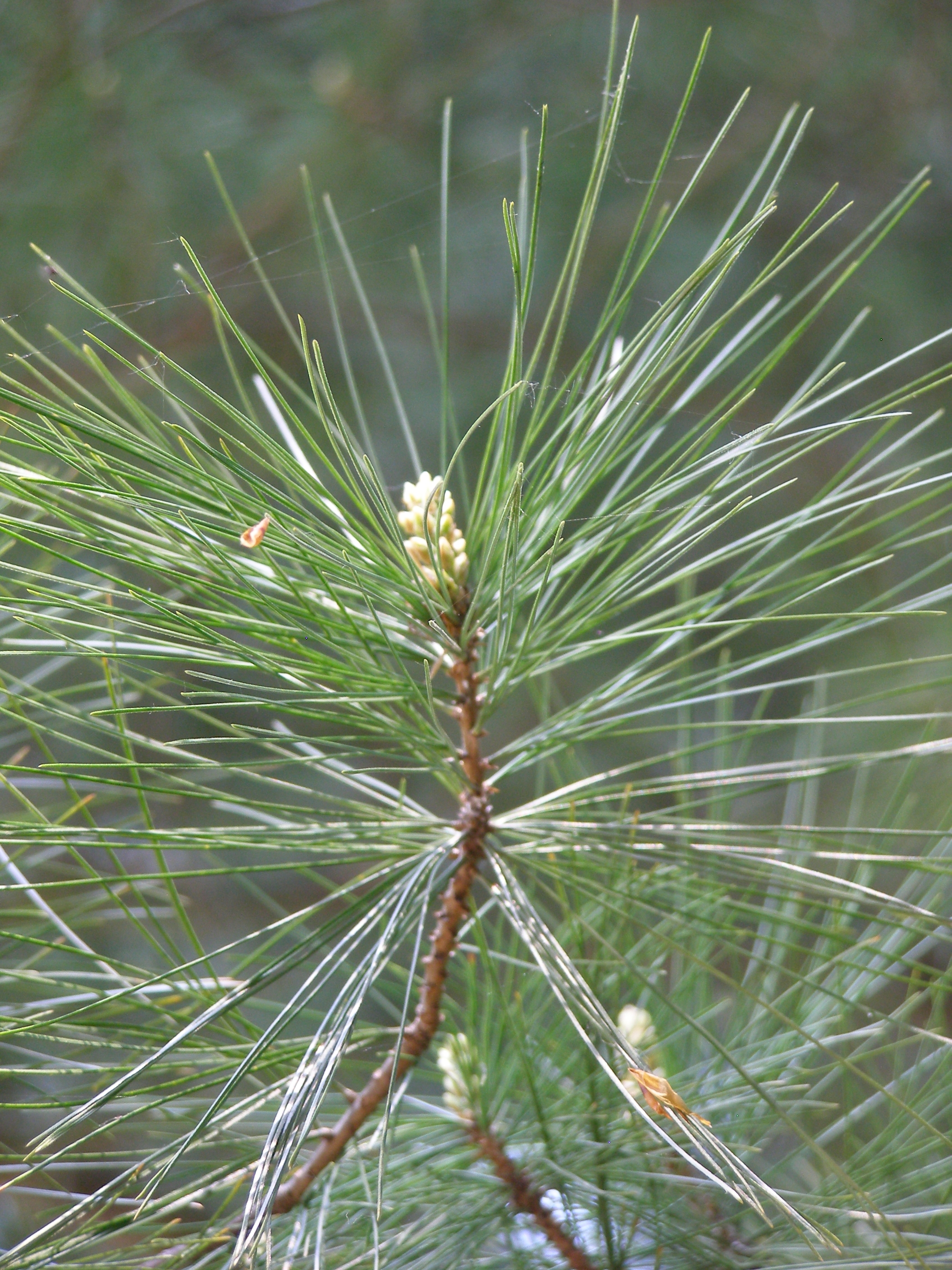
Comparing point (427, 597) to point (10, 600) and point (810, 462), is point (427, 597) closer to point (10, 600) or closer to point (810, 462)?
point (10, 600)

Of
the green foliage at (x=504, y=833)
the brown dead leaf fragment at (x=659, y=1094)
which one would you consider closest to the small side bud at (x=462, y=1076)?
the green foliage at (x=504, y=833)

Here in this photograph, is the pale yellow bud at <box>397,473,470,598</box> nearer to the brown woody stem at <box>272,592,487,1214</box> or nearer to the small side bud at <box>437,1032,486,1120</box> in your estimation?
the brown woody stem at <box>272,592,487,1214</box>

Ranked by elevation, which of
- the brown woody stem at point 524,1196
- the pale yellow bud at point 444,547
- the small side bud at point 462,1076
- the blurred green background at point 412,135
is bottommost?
the brown woody stem at point 524,1196

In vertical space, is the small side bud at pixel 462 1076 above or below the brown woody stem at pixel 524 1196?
above

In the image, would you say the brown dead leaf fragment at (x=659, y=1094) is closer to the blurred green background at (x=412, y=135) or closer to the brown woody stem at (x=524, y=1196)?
the brown woody stem at (x=524, y=1196)

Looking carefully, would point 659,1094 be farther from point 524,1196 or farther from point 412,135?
point 412,135

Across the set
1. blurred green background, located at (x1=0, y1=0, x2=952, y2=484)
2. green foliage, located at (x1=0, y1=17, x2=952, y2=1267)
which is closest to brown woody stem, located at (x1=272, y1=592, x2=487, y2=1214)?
green foliage, located at (x1=0, y1=17, x2=952, y2=1267)
